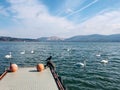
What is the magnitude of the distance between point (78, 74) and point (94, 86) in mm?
8127

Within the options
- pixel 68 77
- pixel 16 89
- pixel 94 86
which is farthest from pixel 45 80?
pixel 68 77

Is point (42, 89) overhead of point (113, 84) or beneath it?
overhead

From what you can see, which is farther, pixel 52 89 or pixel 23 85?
pixel 23 85

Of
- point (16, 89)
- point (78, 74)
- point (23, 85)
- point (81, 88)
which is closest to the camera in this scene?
point (16, 89)

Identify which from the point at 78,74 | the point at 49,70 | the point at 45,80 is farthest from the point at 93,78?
the point at 45,80

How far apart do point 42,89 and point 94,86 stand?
37.8 ft

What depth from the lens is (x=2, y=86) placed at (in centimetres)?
2027

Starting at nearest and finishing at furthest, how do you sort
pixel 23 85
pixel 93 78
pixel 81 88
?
pixel 23 85
pixel 81 88
pixel 93 78

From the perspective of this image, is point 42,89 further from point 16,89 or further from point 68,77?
point 68,77

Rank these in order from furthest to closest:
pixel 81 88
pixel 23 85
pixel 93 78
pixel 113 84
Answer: pixel 93 78
pixel 113 84
pixel 81 88
pixel 23 85

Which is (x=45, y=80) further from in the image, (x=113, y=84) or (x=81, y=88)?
(x=113, y=84)

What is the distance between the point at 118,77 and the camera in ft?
114

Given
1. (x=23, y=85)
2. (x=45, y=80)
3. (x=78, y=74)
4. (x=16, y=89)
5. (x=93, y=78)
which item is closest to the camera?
(x=16, y=89)

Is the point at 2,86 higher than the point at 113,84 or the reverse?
higher
